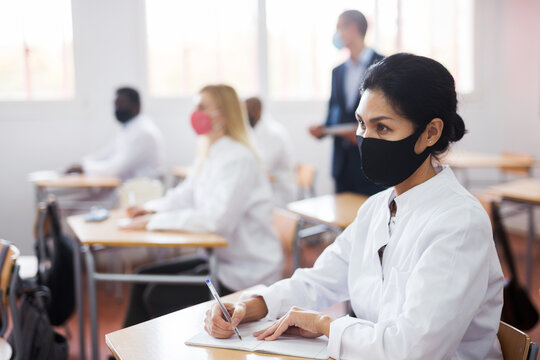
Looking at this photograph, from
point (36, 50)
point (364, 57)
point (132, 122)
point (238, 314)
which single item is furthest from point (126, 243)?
point (36, 50)

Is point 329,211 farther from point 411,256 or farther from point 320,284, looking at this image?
point 411,256

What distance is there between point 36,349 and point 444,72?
1613 mm

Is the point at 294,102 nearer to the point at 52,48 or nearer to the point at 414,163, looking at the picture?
the point at 52,48

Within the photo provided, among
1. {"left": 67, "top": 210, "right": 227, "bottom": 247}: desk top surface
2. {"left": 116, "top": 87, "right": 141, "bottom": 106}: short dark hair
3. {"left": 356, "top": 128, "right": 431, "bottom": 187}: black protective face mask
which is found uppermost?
{"left": 116, "top": 87, "right": 141, "bottom": 106}: short dark hair

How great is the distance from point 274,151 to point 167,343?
3248mm

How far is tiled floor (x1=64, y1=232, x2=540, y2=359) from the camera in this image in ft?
10.3

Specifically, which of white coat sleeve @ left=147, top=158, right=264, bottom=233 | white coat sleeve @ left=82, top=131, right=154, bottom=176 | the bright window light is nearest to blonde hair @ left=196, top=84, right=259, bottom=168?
white coat sleeve @ left=147, top=158, right=264, bottom=233

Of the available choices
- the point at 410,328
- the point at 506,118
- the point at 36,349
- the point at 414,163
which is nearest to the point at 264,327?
the point at 410,328

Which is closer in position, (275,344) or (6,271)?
(275,344)

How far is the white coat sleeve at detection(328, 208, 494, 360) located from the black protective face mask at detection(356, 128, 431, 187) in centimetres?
15

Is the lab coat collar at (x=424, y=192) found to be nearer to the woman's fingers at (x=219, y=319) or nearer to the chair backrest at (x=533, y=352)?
the chair backrest at (x=533, y=352)

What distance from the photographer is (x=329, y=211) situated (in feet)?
9.25

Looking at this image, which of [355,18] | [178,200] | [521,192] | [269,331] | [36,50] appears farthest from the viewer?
[36,50]

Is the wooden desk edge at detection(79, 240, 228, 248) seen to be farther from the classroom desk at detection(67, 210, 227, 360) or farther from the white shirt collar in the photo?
the white shirt collar
